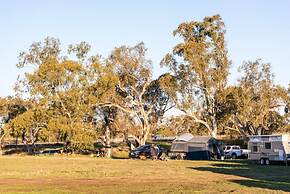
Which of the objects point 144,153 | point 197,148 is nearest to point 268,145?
point 197,148

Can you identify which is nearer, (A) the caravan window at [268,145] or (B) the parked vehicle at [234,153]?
(A) the caravan window at [268,145]

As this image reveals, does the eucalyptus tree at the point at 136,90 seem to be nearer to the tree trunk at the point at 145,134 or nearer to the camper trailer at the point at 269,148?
the tree trunk at the point at 145,134

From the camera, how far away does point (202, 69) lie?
6575 cm

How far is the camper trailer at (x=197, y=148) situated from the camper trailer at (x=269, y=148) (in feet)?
33.3

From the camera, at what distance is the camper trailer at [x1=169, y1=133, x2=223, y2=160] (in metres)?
55.6

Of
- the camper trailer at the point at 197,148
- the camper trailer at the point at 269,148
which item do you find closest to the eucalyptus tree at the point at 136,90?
the camper trailer at the point at 197,148

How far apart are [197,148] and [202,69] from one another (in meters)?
Answer: 13.5

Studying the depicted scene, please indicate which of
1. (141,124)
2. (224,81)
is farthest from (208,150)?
(141,124)

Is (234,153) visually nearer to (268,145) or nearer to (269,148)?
(268,145)

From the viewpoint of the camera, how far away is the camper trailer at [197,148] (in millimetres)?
55562

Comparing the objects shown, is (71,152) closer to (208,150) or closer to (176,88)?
(176,88)

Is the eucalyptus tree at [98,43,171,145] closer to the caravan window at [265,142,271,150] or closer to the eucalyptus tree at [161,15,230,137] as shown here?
the eucalyptus tree at [161,15,230,137]

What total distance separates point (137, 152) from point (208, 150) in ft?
26.7

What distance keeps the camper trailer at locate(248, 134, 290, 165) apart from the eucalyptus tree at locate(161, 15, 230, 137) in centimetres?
2172
